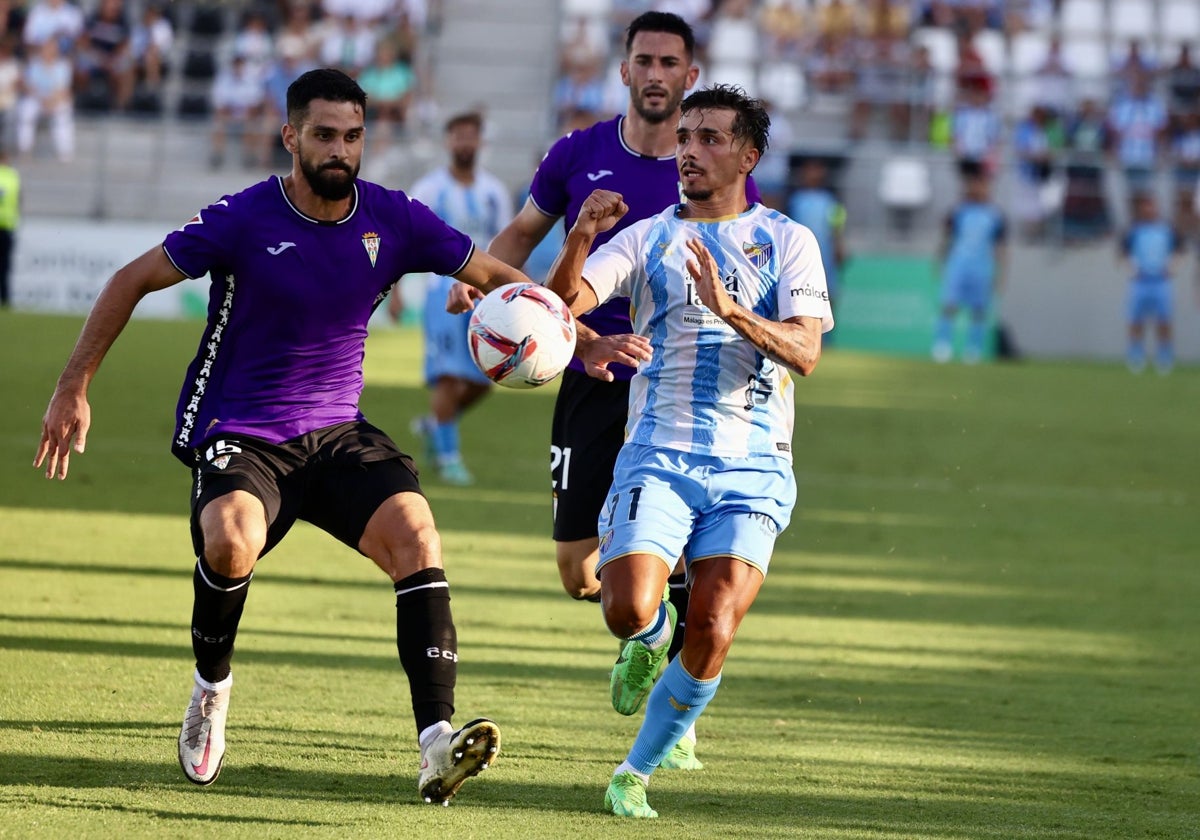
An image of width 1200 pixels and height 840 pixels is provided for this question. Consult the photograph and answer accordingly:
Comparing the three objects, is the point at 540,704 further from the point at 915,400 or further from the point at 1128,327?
the point at 1128,327

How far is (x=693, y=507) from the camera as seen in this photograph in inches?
215

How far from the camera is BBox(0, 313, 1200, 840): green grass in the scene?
17.1 ft

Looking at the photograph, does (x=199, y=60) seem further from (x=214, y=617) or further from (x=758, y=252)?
(x=214, y=617)

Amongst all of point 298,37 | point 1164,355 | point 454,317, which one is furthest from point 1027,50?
point 454,317

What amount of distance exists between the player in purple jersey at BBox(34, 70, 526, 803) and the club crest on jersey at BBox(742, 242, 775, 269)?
926 millimetres

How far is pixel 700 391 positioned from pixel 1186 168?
2522 cm

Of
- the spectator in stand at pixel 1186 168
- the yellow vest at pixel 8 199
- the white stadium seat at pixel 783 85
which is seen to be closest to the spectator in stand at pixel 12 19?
the yellow vest at pixel 8 199

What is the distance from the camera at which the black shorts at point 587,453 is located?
257 inches

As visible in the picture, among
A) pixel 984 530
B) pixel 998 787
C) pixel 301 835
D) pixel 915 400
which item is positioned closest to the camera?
pixel 301 835

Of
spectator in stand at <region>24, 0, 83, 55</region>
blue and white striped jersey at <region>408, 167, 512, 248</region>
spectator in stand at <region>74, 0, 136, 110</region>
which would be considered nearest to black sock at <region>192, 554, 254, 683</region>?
blue and white striped jersey at <region>408, 167, 512, 248</region>

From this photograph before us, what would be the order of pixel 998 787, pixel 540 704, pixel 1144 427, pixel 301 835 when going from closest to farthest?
1. pixel 301 835
2. pixel 998 787
3. pixel 540 704
4. pixel 1144 427

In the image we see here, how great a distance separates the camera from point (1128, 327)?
91.6ft

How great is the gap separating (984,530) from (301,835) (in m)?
8.14

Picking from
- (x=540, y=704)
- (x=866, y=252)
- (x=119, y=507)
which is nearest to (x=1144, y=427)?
(x=866, y=252)
